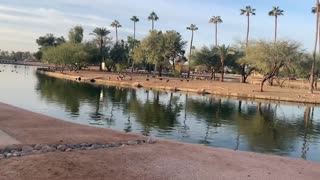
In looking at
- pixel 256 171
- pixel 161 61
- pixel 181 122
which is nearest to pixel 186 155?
pixel 256 171

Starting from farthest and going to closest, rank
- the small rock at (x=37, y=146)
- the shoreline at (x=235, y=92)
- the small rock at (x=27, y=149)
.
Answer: the shoreline at (x=235, y=92) < the small rock at (x=37, y=146) < the small rock at (x=27, y=149)

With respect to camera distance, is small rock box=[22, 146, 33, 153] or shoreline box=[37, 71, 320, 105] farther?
shoreline box=[37, 71, 320, 105]

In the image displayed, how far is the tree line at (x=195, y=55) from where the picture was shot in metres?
80.8

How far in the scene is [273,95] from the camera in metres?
73.9

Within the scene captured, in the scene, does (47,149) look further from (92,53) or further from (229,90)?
(92,53)

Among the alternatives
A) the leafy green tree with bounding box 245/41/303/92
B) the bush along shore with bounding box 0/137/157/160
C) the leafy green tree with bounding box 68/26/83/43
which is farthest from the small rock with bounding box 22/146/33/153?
the leafy green tree with bounding box 68/26/83/43

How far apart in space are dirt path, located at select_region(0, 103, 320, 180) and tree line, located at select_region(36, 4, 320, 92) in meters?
60.5

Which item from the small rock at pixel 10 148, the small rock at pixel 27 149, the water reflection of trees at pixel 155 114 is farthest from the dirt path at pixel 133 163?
the water reflection of trees at pixel 155 114

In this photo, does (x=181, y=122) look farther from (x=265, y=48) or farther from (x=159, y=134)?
(x=265, y=48)

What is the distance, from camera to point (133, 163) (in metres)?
16.2

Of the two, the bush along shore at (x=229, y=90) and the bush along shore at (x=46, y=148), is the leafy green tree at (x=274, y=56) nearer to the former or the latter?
the bush along shore at (x=229, y=90)

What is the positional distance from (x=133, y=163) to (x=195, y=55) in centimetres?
10340

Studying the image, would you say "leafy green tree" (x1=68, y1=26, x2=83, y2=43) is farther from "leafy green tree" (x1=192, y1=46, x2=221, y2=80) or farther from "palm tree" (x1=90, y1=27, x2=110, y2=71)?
"leafy green tree" (x1=192, y1=46, x2=221, y2=80)

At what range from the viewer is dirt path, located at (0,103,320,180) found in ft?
46.9
